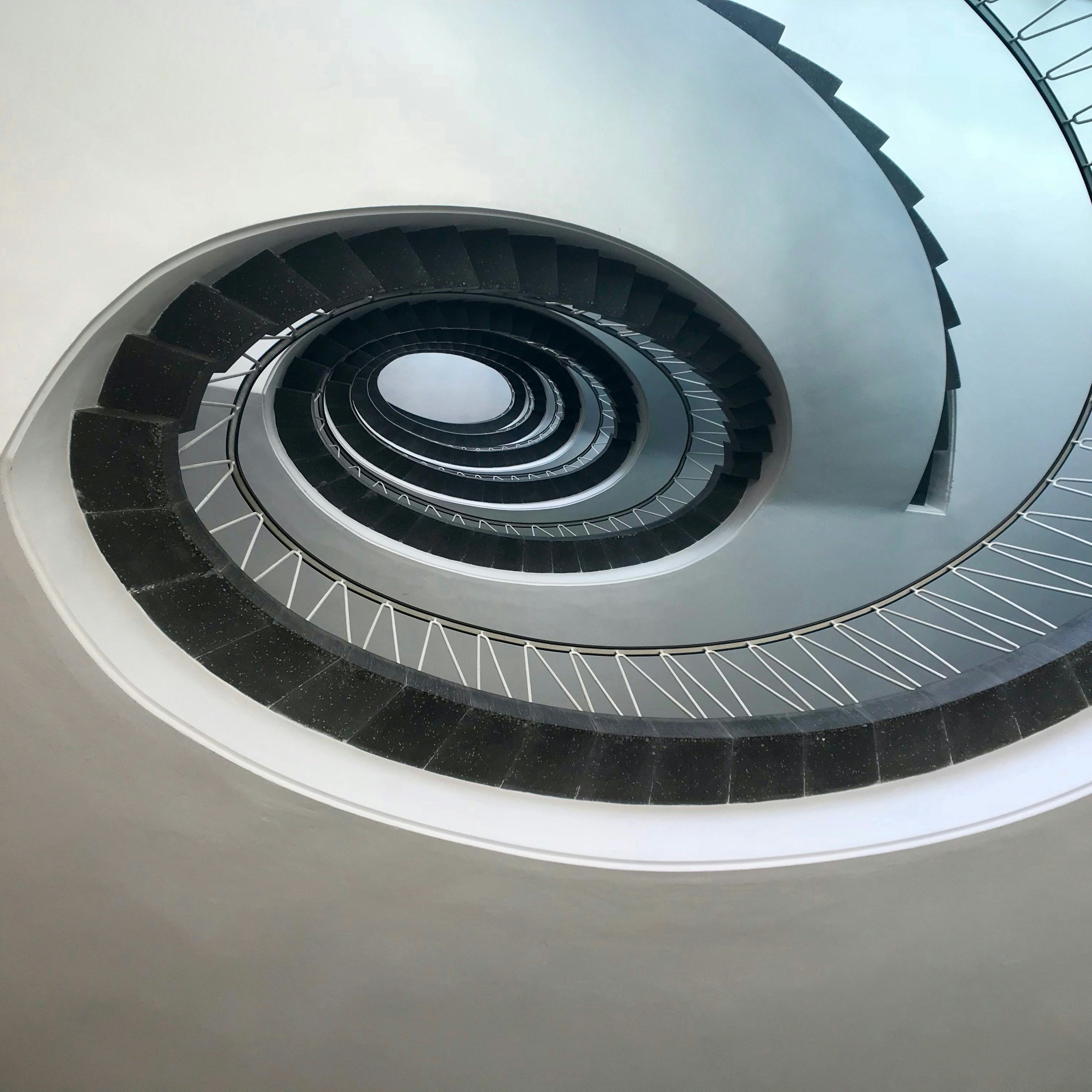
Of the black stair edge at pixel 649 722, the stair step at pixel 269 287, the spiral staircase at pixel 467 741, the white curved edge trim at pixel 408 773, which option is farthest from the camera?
the stair step at pixel 269 287

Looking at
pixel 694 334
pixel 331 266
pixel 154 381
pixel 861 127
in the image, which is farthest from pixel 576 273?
pixel 154 381

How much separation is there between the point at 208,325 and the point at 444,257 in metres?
2.01

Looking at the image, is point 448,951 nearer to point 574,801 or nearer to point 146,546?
point 574,801

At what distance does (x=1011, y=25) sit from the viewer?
21.7ft

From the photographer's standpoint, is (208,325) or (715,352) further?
(715,352)

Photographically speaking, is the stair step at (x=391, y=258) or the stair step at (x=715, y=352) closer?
the stair step at (x=391, y=258)

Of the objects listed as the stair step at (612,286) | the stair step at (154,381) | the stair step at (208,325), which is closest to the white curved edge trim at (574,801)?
the stair step at (154,381)

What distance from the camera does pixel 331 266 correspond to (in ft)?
14.7

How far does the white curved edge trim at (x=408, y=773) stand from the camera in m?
2.85

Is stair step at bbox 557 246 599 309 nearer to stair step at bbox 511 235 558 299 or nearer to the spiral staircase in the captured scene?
the spiral staircase

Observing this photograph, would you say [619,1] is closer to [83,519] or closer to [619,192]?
[619,192]

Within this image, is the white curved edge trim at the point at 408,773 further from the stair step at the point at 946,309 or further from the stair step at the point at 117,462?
the stair step at the point at 946,309

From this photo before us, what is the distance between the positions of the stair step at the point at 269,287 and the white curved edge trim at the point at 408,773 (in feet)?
1.67

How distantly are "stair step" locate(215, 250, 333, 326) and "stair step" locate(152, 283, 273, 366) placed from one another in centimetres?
11
